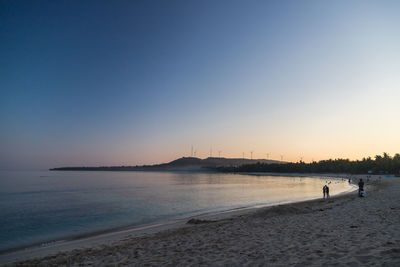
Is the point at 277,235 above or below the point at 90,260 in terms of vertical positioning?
above

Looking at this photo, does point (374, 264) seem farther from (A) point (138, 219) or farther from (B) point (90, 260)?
(A) point (138, 219)

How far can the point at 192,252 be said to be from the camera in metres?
9.44

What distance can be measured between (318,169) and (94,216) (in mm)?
189934

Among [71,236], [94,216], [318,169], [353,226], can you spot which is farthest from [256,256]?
[318,169]

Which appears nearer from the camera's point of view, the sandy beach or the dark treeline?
the sandy beach

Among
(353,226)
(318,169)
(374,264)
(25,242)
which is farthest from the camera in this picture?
(318,169)

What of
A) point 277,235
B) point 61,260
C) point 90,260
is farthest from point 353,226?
point 61,260

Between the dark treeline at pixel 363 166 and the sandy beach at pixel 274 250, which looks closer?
the sandy beach at pixel 274 250

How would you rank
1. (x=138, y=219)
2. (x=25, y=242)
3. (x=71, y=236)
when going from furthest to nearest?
(x=138, y=219) < (x=71, y=236) < (x=25, y=242)

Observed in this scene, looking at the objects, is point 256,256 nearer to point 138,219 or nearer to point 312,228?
point 312,228

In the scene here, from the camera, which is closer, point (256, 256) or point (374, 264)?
point (374, 264)

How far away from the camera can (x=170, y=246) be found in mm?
10945

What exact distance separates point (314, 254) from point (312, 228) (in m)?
4.53

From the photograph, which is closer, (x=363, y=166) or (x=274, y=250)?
(x=274, y=250)
